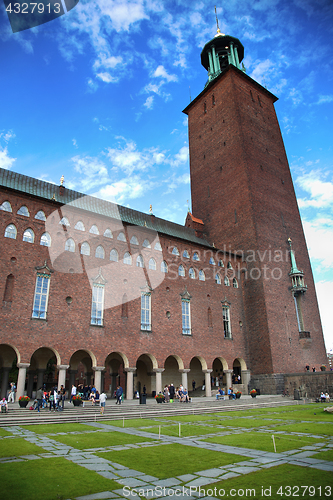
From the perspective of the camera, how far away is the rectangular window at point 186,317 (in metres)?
29.4

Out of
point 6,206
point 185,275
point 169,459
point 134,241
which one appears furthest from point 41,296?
point 169,459

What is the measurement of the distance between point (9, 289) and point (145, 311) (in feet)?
34.0

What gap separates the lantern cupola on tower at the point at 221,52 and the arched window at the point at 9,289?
3814 centimetres

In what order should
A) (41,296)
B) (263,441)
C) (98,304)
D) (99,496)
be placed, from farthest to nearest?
(98,304) → (41,296) → (263,441) → (99,496)

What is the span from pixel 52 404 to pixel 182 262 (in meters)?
16.6

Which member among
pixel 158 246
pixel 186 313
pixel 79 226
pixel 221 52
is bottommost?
pixel 186 313

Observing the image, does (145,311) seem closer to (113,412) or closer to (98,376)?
(98,376)

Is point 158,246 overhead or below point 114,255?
overhead

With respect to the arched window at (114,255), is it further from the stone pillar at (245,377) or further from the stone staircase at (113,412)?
the stone pillar at (245,377)

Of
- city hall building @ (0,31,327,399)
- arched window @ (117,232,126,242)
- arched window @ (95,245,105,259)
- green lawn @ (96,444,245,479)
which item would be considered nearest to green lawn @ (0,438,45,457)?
green lawn @ (96,444,245,479)

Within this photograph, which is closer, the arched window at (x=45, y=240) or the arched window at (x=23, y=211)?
the arched window at (x=23, y=211)

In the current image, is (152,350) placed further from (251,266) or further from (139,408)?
(251,266)

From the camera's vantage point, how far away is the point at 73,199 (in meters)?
27.1

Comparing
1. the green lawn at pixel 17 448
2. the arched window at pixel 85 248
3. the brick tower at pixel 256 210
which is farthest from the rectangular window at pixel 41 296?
the brick tower at pixel 256 210
